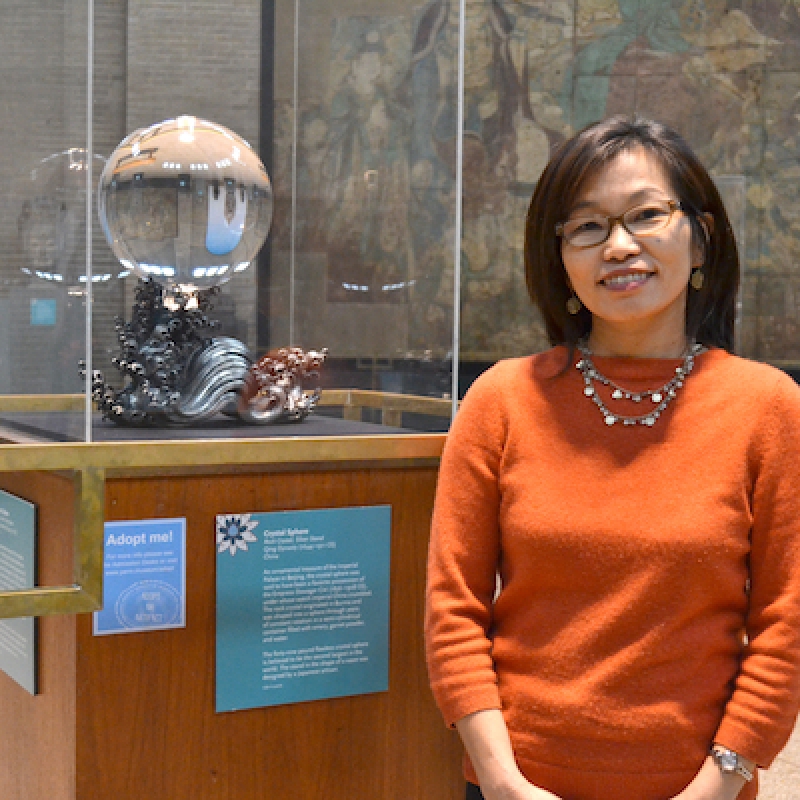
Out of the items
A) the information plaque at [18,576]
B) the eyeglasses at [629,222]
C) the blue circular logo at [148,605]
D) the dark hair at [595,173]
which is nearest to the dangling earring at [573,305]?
the dark hair at [595,173]

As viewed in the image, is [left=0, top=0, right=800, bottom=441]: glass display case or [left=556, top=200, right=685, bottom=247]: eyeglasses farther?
[left=0, top=0, right=800, bottom=441]: glass display case

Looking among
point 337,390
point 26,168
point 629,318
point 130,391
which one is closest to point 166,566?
point 130,391

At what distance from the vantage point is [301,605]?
8.76 ft

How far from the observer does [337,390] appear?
9.76 feet

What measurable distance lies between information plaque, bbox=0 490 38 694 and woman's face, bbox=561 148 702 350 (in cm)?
141

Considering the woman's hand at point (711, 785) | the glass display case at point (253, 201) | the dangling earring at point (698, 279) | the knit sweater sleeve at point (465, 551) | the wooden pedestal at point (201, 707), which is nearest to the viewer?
the woman's hand at point (711, 785)

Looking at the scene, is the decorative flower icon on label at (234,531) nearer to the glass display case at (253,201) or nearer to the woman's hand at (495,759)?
the glass display case at (253,201)

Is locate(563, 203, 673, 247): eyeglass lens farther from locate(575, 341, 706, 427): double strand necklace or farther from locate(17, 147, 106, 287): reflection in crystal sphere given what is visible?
locate(17, 147, 106, 287): reflection in crystal sphere

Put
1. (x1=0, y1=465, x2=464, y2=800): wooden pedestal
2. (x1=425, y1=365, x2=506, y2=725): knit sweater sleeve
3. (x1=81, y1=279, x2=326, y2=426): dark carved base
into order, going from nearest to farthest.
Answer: (x1=425, y1=365, x2=506, y2=725): knit sweater sleeve
(x1=0, y1=465, x2=464, y2=800): wooden pedestal
(x1=81, y1=279, x2=326, y2=426): dark carved base

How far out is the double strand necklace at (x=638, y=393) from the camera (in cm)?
200

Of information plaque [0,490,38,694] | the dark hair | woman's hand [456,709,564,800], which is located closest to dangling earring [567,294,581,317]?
the dark hair

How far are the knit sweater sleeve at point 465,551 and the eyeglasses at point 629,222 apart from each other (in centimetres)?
32

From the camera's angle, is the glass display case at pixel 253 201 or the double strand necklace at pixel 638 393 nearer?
the double strand necklace at pixel 638 393

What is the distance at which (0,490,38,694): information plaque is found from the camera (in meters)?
2.64
